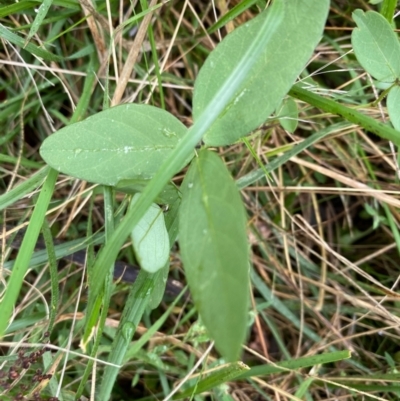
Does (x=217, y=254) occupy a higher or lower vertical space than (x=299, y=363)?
higher

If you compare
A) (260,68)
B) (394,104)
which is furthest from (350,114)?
(260,68)

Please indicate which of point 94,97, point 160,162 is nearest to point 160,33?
point 94,97

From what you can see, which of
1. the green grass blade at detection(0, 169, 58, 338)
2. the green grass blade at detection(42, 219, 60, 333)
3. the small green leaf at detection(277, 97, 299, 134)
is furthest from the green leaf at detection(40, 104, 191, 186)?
the small green leaf at detection(277, 97, 299, 134)

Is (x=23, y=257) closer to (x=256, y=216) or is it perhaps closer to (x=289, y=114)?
(x=289, y=114)

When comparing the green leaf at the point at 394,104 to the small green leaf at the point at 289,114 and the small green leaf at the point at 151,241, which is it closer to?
the small green leaf at the point at 289,114

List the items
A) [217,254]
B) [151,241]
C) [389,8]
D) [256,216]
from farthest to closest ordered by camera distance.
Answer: [256,216] → [389,8] → [151,241] → [217,254]
